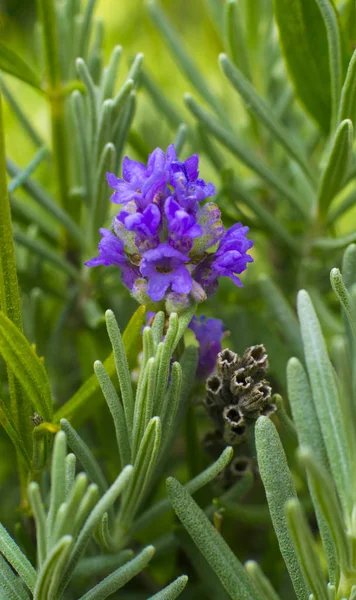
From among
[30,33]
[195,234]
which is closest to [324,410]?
[195,234]

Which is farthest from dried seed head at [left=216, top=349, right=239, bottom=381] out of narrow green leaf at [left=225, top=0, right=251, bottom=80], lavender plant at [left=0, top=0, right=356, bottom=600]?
narrow green leaf at [left=225, top=0, right=251, bottom=80]

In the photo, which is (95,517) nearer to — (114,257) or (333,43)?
(114,257)

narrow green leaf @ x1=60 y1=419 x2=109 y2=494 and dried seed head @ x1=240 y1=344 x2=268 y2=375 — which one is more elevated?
dried seed head @ x1=240 y1=344 x2=268 y2=375

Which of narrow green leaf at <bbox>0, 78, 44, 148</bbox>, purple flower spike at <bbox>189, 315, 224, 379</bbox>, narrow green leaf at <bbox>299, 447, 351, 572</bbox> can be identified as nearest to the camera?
narrow green leaf at <bbox>299, 447, 351, 572</bbox>

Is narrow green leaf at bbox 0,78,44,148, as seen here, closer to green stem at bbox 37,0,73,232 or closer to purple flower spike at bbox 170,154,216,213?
green stem at bbox 37,0,73,232

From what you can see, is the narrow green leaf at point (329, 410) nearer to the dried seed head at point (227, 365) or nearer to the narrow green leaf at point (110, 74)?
the dried seed head at point (227, 365)

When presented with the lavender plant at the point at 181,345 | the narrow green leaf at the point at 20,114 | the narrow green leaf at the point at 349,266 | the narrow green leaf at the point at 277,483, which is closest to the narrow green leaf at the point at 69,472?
the lavender plant at the point at 181,345
